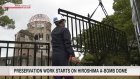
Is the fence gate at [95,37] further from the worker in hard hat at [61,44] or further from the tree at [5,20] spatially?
the tree at [5,20]

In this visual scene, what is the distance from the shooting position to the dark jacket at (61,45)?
7883mm

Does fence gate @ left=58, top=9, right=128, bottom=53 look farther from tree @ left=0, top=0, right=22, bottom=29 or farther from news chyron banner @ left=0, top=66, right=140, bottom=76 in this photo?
tree @ left=0, top=0, right=22, bottom=29

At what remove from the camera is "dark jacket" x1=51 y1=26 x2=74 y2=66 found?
788 centimetres

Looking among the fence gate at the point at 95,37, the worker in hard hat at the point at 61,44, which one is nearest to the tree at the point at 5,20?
the fence gate at the point at 95,37

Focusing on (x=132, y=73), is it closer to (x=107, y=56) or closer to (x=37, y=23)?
(x=107, y=56)

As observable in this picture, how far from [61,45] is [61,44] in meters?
0.02

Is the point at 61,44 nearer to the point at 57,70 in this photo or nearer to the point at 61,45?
the point at 61,45

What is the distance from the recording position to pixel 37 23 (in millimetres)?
75438

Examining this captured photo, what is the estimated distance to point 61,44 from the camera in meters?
8.00

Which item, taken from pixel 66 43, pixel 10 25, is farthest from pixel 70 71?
pixel 10 25

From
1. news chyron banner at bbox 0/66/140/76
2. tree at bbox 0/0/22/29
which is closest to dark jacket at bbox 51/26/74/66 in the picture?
news chyron banner at bbox 0/66/140/76

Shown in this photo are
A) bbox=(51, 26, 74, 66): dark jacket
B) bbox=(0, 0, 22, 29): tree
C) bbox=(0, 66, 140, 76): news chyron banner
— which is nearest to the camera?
bbox=(0, 66, 140, 76): news chyron banner

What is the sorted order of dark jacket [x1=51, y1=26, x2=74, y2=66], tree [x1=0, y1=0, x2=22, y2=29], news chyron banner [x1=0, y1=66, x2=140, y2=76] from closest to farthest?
1. news chyron banner [x1=0, y1=66, x2=140, y2=76]
2. dark jacket [x1=51, y1=26, x2=74, y2=66]
3. tree [x1=0, y1=0, x2=22, y2=29]

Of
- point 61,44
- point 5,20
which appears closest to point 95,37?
point 61,44
